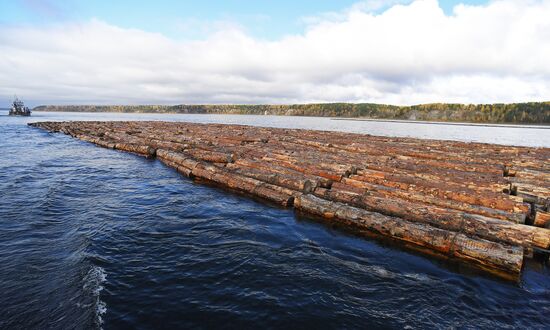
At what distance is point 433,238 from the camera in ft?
27.2

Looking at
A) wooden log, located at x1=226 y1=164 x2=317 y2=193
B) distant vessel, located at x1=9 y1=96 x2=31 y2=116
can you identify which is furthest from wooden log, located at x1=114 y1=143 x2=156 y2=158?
distant vessel, located at x1=9 y1=96 x2=31 y2=116

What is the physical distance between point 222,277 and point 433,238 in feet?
19.9

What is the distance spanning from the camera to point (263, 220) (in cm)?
1088

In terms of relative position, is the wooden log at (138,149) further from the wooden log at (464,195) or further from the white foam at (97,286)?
the white foam at (97,286)

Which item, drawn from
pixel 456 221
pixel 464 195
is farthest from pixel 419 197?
pixel 456 221

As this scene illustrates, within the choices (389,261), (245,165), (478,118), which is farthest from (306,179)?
(478,118)

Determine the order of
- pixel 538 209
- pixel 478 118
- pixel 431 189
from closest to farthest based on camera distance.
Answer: pixel 538 209 < pixel 431 189 < pixel 478 118

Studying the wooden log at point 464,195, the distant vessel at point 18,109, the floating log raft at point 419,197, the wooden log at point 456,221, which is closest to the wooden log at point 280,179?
the floating log raft at point 419,197

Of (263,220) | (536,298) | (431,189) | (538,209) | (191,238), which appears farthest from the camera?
Answer: (431,189)

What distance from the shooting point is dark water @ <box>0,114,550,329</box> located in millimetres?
5582

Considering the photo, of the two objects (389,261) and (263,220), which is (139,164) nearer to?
(263,220)

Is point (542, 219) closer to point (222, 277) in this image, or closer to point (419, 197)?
point (419, 197)

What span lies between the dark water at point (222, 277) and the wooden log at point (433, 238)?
47 centimetres

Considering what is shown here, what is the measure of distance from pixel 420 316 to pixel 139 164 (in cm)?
2087
